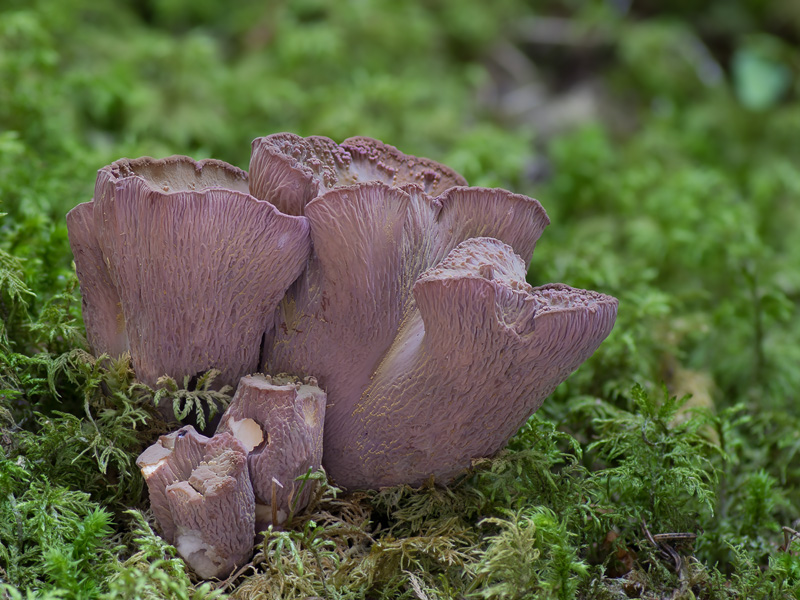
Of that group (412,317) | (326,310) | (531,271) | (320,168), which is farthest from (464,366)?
(531,271)

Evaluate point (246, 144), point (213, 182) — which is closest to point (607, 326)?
point (213, 182)

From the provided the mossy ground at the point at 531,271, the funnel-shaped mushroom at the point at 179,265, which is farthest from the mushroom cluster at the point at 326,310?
the mossy ground at the point at 531,271

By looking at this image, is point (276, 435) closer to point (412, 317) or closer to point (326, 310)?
point (326, 310)

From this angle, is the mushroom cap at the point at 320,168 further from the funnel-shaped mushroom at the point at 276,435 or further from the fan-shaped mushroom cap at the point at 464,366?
the funnel-shaped mushroom at the point at 276,435

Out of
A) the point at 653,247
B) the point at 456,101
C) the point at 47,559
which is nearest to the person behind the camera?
the point at 47,559

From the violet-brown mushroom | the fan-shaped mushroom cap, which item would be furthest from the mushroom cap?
the fan-shaped mushroom cap

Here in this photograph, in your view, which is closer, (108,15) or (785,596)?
(785,596)

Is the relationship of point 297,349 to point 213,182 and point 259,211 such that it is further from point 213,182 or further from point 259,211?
point 213,182
